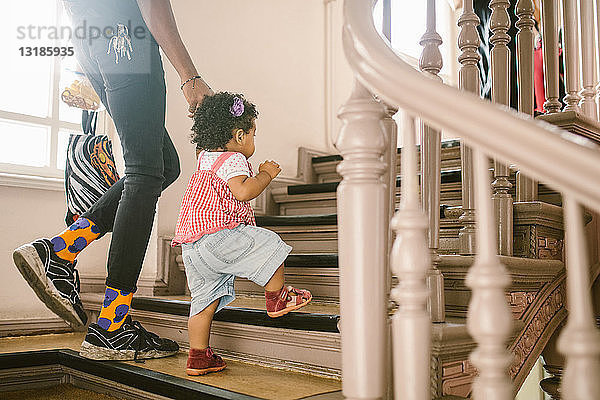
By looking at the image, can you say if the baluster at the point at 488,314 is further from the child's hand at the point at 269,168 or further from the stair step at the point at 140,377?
the child's hand at the point at 269,168

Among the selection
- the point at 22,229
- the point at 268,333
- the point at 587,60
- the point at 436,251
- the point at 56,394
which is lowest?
the point at 56,394

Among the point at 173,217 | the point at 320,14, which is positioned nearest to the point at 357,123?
the point at 173,217

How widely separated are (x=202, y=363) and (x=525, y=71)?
1.34m

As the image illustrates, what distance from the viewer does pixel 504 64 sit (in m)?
1.83

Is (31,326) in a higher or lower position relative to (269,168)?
lower

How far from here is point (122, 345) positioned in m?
1.92

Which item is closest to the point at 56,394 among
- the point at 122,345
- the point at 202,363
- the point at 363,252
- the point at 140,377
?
the point at 122,345

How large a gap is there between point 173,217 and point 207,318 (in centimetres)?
111

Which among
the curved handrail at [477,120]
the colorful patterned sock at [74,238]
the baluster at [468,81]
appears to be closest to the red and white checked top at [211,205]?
the colorful patterned sock at [74,238]

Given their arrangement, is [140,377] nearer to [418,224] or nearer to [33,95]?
[418,224]

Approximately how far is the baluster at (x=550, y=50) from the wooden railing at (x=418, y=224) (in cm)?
117

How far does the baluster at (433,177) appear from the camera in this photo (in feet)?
4.69

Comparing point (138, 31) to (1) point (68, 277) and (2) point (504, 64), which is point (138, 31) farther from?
(2) point (504, 64)

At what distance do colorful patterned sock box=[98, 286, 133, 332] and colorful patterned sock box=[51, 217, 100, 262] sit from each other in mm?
248
